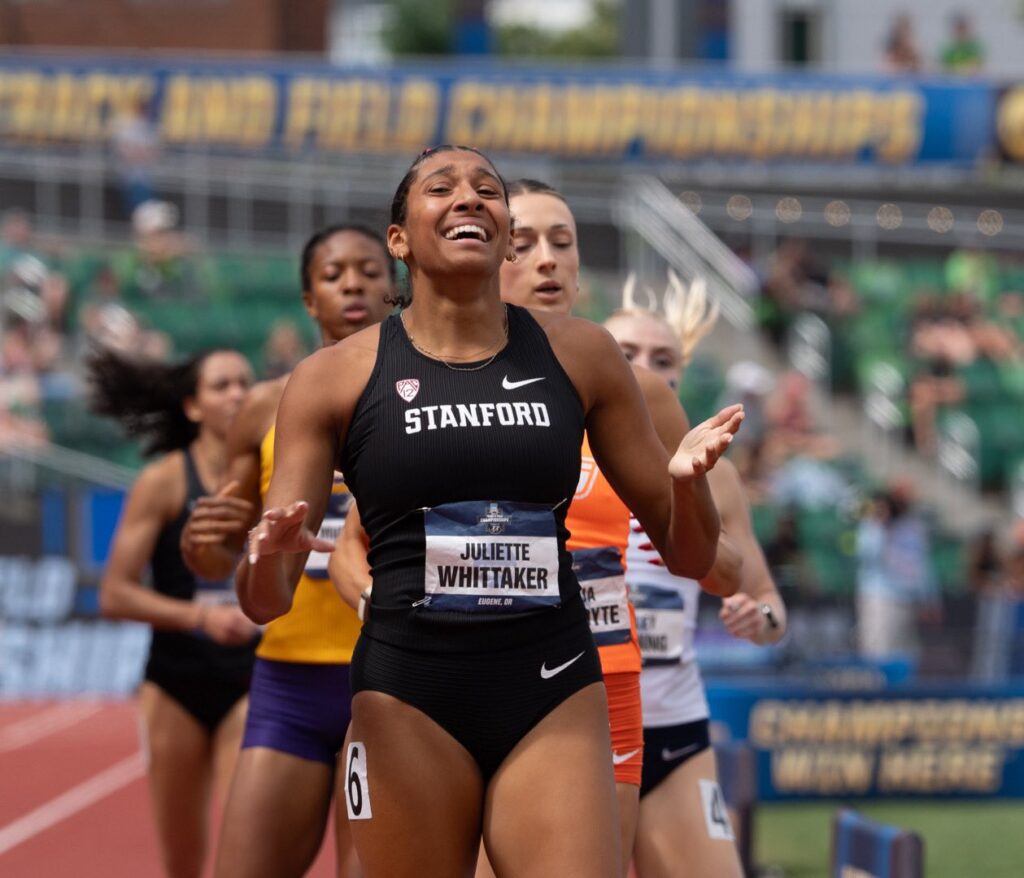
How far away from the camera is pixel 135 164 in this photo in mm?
24578

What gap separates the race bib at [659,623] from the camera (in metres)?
5.94

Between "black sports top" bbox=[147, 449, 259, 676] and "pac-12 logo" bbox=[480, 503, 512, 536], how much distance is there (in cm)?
341

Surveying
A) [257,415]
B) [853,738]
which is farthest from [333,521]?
[853,738]

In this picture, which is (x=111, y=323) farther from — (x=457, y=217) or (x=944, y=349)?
(x=457, y=217)

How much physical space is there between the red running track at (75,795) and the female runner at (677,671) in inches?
156

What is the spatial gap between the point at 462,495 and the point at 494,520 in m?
0.08

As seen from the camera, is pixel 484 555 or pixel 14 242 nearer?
pixel 484 555

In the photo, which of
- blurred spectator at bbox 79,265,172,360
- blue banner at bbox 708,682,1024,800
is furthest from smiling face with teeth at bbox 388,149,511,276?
blurred spectator at bbox 79,265,172,360

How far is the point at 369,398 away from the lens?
416 cm

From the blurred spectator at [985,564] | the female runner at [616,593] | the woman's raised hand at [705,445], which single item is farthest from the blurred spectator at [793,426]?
the woman's raised hand at [705,445]

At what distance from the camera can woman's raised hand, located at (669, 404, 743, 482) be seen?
4152 millimetres

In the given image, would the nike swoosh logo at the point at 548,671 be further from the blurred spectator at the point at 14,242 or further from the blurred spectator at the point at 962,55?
the blurred spectator at the point at 962,55

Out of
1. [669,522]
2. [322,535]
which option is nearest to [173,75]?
[322,535]

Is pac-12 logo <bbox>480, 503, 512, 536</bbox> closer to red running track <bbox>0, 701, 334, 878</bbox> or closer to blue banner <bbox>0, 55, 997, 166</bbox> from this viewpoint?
red running track <bbox>0, 701, 334, 878</bbox>
